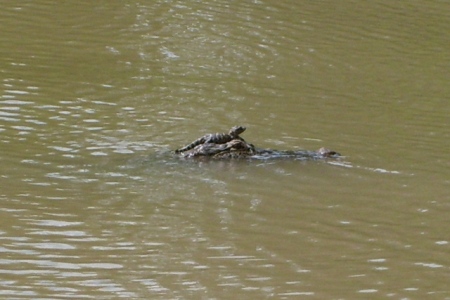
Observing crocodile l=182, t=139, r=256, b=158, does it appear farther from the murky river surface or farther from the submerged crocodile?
the murky river surface

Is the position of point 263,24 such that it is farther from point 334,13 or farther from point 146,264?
point 146,264

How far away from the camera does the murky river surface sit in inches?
249

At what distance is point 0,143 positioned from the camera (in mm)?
9102

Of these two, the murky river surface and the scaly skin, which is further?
the scaly skin

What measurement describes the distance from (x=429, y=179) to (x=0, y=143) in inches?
153

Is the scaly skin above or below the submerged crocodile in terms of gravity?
above

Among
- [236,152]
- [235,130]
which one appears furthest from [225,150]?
[235,130]

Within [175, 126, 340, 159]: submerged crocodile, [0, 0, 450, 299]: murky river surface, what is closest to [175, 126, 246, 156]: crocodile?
[175, 126, 340, 159]: submerged crocodile

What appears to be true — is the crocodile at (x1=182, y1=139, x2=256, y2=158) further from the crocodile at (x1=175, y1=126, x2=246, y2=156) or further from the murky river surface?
the murky river surface

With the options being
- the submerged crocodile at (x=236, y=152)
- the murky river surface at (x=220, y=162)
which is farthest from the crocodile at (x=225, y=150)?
the murky river surface at (x=220, y=162)

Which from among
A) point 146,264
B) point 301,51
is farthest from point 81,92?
point 146,264

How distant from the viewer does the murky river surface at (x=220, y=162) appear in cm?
632

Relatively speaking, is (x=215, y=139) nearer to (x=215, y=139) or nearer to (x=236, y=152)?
(x=215, y=139)

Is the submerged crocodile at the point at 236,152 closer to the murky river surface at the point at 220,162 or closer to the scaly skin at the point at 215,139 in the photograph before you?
the scaly skin at the point at 215,139
